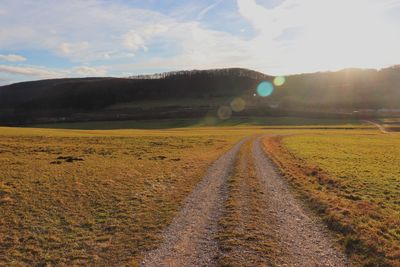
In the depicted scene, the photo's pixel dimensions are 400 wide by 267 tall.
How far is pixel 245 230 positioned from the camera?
12266 mm

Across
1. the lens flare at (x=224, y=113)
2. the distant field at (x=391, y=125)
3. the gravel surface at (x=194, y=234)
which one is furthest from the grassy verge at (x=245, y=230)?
the lens flare at (x=224, y=113)

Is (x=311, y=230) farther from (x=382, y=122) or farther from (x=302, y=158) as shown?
(x=382, y=122)

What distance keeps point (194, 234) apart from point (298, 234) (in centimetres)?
428

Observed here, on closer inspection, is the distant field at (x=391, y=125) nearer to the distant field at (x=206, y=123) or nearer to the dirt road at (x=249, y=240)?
the distant field at (x=206, y=123)

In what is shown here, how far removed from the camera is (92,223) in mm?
13312

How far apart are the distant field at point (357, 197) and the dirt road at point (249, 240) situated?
0.92 meters

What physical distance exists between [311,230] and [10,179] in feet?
65.3

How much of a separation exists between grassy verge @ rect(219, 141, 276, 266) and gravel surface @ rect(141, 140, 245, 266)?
17.3 inches

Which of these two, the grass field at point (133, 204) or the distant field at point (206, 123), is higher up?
the distant field at point (206, 123)

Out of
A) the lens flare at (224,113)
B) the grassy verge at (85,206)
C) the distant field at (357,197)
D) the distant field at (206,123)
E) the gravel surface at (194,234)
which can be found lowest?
the distant field at (357,197)

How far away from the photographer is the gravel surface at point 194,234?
9.80m

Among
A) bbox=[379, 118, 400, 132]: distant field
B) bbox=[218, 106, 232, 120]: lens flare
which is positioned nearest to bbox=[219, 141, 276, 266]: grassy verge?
bbox=[379, 118, 400, 132]: distant field

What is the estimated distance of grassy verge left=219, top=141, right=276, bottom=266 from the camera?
32.4 ft

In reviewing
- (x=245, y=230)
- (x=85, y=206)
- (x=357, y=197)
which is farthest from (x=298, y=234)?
(x=85, y=206)
